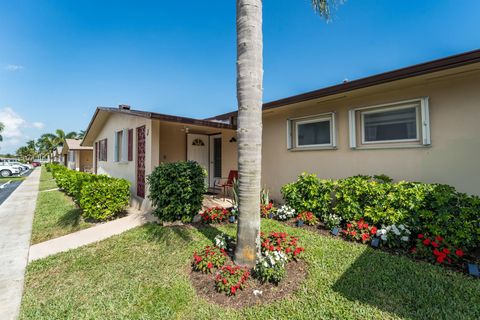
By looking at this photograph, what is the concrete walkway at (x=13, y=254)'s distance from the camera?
111 inches

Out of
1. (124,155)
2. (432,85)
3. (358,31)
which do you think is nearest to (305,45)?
(358,31)

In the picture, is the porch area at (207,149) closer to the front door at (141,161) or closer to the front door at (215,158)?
the front door at (215,158)

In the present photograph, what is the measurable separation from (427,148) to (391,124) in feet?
2.90

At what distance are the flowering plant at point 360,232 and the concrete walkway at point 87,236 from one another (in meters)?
4.80

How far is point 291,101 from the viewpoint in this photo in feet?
19.8

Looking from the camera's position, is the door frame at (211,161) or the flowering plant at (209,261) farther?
the door frame at (211,161)

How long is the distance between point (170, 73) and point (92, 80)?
4.95m

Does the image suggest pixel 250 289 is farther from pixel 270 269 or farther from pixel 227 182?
pixel 227 182

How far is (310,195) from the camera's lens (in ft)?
17.7

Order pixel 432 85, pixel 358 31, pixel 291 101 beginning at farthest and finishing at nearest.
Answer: pixel 358 31
pixel 291 101
pixel 432 85

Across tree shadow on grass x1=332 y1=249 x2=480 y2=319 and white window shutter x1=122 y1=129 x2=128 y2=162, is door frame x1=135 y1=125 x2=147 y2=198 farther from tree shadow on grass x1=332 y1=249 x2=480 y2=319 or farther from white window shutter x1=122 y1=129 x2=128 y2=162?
tree shadow on grass x1=332 y1=249 x2=480 y2=319

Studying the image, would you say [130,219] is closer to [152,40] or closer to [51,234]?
[51,234]

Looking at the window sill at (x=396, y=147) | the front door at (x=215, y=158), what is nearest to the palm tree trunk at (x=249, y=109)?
the window sill at (x=396, y=147)

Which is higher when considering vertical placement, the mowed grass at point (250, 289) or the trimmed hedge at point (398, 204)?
the trimmed hedge at point (398, 204)
